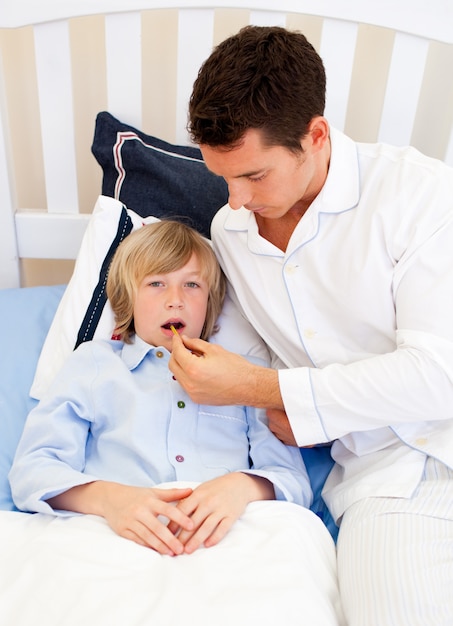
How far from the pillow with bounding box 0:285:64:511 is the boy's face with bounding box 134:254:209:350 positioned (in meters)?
0.30

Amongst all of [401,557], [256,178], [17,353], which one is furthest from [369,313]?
[17,353]

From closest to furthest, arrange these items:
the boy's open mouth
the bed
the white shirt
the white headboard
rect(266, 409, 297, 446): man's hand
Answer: the bed → the white shirt → rect(266, 409, 297, 446): man's hand → the boy's open mouth → the white headboard

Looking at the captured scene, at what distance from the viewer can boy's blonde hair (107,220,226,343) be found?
4.50 feet

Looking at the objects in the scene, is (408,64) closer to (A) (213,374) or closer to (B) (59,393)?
(A) (213,374)

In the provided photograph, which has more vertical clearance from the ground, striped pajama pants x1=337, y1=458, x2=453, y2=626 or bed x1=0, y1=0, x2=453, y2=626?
bed x1=0, y1=0, x2=453, y2=626

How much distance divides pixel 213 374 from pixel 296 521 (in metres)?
0.29

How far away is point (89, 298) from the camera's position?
4.86 ft

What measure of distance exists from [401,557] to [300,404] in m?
0.29

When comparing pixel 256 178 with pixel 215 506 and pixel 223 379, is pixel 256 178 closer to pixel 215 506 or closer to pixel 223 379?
pixel 223 379

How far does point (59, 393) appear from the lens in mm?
1211

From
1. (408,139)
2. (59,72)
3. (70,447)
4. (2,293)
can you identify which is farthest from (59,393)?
(408,139)

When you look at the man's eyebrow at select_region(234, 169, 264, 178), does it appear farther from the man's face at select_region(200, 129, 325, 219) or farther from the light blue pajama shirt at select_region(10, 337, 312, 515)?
the light blue pajama shirt at select_region(10, 337, 312, 515)

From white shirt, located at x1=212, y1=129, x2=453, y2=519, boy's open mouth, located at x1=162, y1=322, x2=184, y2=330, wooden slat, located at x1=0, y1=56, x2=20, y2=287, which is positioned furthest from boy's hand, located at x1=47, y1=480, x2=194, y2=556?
wooden slat, located at x1=0, y1=56, x2=20, y2=287

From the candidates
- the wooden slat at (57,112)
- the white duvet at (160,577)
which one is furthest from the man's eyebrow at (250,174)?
the wooden slat at (57,112)
